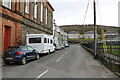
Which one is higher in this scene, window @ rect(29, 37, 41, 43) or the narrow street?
window @ rect(29, 37, 41, 43)

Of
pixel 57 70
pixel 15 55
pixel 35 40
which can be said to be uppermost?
pixel 35 40

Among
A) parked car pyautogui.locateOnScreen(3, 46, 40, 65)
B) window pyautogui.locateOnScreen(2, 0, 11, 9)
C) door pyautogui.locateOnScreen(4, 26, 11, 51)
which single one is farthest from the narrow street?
window pyautogui.locateOnScreen(2, 0, 11, 9)

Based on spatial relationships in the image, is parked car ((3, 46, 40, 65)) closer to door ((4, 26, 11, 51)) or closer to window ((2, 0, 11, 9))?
door ((4, 26, 11, 51))

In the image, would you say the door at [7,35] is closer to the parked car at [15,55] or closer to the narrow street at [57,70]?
the parked car at [15,55]

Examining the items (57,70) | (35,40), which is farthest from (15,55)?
(35,40)

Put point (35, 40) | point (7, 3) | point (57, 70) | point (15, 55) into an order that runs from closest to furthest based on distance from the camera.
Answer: point (57, 70) → point (15, 55) → point (35, 40) → point (7, 3)

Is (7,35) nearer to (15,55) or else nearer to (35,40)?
(35,40)

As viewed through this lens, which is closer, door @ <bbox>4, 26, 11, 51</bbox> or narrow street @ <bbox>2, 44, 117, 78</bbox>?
narrow street @ <bbox>2, 44, 117, 78</bbox>

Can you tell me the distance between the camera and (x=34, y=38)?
58.3ft

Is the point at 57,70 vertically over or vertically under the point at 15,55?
under

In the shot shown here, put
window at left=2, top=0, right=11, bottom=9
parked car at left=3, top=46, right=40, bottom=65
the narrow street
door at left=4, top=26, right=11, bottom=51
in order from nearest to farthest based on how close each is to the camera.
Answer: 1. the narrow street
2. parked car at left=3, top=46, right=40, bottom=65
3. window at left=2, top=0, right=11, bottom=9
4. door at left=4, top=26, right=11, bottom=51

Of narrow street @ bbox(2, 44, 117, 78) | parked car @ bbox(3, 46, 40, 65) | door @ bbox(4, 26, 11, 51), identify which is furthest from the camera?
door @ bbox(4, 26, 11, 51)

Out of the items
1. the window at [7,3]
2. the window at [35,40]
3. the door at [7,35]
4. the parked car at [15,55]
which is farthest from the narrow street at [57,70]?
the window at [7,3]

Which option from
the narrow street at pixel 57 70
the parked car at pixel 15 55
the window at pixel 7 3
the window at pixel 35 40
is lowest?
the narrow street at pixel 57 70
